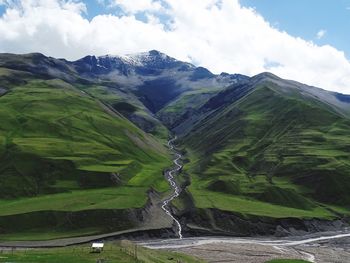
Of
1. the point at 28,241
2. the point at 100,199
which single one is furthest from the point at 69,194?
the point at 28,241

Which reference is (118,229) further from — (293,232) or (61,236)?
(293,232)

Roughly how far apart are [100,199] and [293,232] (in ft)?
233

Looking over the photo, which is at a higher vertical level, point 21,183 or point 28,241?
point 21,183

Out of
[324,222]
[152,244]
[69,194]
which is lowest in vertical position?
[152,244]

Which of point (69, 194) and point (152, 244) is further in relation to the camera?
point (69, 194)

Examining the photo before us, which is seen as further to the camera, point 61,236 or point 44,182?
point 44,182

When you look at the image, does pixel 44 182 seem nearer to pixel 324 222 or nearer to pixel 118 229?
pixel 118 229

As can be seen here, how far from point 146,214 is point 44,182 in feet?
154

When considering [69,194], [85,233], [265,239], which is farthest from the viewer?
[69,194]

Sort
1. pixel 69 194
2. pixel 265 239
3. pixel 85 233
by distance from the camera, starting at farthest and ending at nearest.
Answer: pixel 69 194
pixel 265 239
pixel 85 233

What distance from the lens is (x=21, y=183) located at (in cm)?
19312

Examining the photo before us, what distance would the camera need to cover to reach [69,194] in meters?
190

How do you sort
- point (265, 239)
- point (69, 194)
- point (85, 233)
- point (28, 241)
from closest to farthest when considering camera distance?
point (28, 241) < point (85, 233) < point (265, 239) < point (69, 194)

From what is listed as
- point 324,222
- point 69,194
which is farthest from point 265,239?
point 69,194
